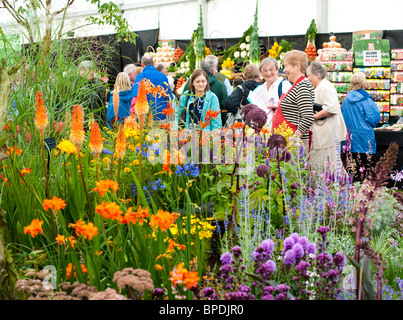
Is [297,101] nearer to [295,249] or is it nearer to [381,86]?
[295,249]

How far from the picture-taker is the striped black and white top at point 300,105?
11.4ft

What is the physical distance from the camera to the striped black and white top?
3484mm

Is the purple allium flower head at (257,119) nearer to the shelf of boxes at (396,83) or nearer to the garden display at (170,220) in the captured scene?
the garden display at (170,220)

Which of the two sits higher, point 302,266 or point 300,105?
point 300,105

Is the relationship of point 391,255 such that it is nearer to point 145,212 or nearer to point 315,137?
point 145,212

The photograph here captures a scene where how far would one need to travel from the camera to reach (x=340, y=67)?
6.73 metres

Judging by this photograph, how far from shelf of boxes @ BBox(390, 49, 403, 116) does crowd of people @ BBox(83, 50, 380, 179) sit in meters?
1.16

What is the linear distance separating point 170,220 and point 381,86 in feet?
19.5

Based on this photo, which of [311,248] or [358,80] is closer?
[311,248]

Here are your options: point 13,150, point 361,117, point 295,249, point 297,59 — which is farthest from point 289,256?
point 361,117

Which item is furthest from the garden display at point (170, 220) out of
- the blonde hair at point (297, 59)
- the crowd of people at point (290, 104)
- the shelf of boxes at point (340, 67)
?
the shelf of boxes at point (340, 67)

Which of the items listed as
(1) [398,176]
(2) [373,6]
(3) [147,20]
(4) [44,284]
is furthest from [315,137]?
(3) [147,20]

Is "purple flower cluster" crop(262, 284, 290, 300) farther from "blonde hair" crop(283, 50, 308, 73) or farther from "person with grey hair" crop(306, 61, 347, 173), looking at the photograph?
"person with grey hair" crop(306, 61, 347, 173)

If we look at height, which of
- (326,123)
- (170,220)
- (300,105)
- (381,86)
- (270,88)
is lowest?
(170,220)
